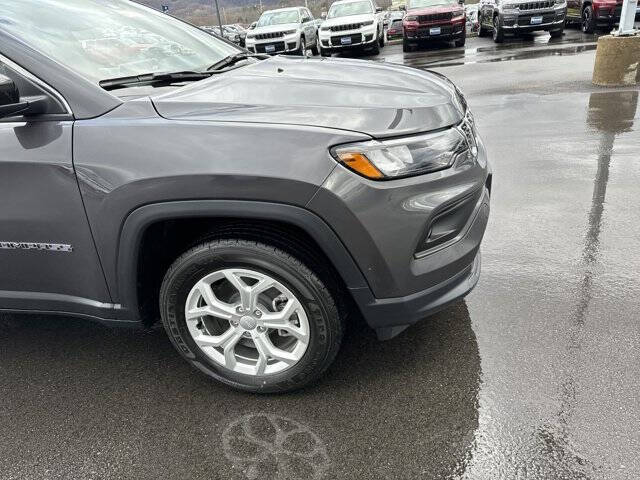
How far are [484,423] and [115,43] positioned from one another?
7.97ft

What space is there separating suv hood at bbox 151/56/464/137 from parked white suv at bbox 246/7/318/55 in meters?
14.0

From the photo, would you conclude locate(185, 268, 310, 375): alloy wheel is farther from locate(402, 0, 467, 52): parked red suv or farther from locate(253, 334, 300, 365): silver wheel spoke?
locate(402, 0, 467, 52): parked red suv

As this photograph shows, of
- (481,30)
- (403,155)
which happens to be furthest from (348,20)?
(403,155)

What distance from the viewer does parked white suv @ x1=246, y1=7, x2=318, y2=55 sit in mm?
15906

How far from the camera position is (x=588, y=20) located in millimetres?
14500

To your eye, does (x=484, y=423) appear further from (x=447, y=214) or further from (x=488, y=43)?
(x=488, y=43)

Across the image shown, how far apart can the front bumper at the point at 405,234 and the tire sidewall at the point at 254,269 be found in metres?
0.20

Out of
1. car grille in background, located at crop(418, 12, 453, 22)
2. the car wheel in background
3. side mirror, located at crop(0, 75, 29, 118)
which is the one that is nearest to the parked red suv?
car grille in background, located at crop(418, 12, 453, 22)

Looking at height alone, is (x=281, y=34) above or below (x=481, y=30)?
above

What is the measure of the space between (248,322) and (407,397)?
768mm

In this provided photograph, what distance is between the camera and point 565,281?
3068mm

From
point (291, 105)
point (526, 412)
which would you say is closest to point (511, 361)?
point (526, 412)

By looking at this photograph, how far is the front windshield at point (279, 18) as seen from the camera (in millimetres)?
16500

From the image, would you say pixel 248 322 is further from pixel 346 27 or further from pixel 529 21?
pixel 346 27
